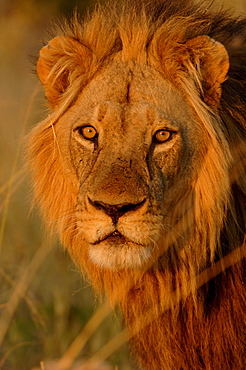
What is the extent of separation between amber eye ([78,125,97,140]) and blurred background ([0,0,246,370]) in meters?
0.40

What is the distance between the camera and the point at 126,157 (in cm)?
404

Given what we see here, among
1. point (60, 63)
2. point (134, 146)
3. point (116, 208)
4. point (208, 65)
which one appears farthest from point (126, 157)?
point (60, 63)

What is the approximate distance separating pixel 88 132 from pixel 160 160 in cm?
48

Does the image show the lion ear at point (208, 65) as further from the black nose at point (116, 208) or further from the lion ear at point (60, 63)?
the black nose at point (116, 208)

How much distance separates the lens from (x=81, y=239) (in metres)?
4.56

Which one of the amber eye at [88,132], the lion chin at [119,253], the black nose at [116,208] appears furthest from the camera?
the amber eye at [88,132]

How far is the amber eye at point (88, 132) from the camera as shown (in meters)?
4.29

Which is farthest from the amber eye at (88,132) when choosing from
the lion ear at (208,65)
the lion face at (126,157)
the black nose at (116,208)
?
the lion ear at (208,65)

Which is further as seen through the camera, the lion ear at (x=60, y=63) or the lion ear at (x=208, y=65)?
the lion ear at (x=60, y=63)

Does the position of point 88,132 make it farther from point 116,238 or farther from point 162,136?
point 116,238

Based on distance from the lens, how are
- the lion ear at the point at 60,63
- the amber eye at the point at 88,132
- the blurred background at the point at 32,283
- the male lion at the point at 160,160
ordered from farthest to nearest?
the blurred background at the point at 32,283 → the lion ear at the point at 60,63 → the amber eye at the point at 88,132 → the male lion at the point at 160,160

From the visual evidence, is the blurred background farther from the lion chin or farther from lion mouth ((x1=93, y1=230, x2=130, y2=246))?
lion mouth ((x1=93, y1=230, x2=130, y2=246))

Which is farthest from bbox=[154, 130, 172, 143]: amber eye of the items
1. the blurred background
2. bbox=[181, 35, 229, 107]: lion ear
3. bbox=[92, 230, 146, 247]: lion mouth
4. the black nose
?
the blurred background

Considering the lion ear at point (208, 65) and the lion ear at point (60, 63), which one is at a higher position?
the lion ear at point (60, 63)
